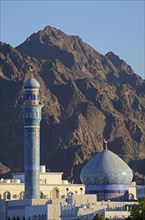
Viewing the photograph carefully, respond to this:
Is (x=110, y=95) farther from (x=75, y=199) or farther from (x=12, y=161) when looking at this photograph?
(x=75, y=199)

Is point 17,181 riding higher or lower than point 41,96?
lower

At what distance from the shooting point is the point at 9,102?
188250mm

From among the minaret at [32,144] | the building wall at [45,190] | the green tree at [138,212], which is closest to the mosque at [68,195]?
the minaret at [32,144]

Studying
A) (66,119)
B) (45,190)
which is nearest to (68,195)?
(45,190)

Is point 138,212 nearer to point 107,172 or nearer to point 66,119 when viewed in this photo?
point 107,172

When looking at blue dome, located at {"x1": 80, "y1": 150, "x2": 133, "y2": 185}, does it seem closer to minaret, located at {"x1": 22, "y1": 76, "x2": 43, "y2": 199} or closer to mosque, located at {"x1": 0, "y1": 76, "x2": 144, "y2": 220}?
mosque, located at {"x1": 0, "y1": 76, "x2": 144, "y2": 220}

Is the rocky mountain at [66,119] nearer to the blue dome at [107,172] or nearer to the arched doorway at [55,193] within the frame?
the arched doorway at [55,193]

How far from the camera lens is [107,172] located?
115 m

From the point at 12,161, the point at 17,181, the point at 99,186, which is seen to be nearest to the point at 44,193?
the point at 17,181

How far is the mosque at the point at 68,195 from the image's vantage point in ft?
331

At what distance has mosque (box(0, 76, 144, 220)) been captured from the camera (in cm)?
10100

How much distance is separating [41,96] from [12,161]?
1253cm

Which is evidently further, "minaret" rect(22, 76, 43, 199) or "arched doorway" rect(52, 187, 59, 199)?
"arched doorway" rect(52, 187, 59, 199)

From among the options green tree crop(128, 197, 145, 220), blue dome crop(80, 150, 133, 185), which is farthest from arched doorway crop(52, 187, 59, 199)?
green tree crop(128, 197, 145, 220)
